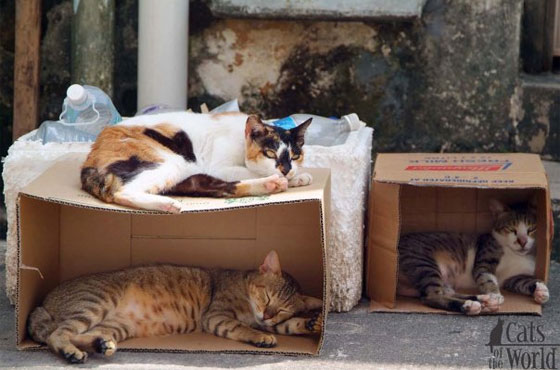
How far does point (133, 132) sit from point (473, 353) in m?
1.43

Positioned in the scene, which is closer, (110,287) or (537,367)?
(537,367)

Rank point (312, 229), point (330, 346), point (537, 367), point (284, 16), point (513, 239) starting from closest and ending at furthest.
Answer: point (537, 367) < point (330, 346) < point (312, 229) < point (513, 239) < point (284, 16)

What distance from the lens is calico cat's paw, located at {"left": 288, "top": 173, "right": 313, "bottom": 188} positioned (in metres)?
3.37

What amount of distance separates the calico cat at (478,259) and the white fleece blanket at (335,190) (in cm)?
30

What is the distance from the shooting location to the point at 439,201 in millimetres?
4172

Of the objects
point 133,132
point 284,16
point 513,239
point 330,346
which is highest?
point 284,16

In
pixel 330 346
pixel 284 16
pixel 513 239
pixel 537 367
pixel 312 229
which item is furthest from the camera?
pixel 284 16

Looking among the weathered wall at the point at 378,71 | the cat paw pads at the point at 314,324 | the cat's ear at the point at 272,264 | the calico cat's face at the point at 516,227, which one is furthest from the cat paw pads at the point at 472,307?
the weathered wall at the point at 378,71

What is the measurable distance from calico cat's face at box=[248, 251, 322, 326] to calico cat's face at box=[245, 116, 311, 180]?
1.02 ft

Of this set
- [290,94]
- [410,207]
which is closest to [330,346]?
[410,207]

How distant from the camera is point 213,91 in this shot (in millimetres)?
4812

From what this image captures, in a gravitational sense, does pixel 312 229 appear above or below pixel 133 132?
below

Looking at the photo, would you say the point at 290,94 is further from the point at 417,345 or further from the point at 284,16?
the point at 417,345

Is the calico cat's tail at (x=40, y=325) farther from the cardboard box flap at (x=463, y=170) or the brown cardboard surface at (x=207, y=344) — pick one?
the cardboard box flap at (x=463, y=170)
